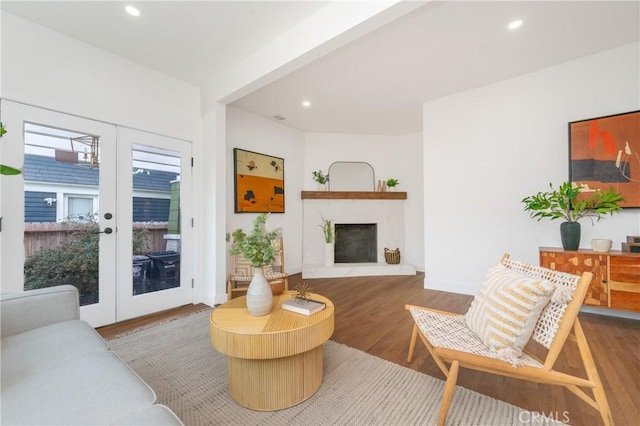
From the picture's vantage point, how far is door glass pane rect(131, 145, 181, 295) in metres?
2.89

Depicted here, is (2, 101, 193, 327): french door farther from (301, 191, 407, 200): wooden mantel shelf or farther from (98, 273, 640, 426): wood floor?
(301, 191, 407, 200): wooden mantel shelf

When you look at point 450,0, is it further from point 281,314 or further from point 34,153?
point 34,153

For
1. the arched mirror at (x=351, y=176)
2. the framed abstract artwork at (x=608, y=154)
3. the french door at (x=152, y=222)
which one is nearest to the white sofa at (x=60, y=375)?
the french door at (x=152, y=222)

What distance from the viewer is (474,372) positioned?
1828 millimetres

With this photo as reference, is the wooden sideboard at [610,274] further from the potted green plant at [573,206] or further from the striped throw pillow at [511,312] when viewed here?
the striped throw pillow at [511,312]

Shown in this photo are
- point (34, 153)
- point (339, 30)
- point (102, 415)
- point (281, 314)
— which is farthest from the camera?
point (34, 153)

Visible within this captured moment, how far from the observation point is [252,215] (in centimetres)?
416

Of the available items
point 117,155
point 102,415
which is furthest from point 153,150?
point 102,415

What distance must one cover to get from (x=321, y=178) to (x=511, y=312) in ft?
12.9

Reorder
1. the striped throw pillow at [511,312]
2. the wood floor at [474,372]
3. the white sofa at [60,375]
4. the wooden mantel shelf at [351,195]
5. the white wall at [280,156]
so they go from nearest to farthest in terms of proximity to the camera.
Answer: the white sofa at [60,375]
the striped throw pillow at [511,312]
the wood floor at [474,372]
the white wall at [280,156]
the wooden mantel shelf at [351,195]

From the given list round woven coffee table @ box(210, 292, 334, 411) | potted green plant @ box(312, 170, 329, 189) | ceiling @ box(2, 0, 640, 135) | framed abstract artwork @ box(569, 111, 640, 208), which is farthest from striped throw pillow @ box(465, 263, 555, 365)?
potted green plant @ box(312, 170, 329, 189)

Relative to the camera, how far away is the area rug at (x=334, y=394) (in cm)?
141

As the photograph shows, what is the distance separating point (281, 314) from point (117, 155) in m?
2.42

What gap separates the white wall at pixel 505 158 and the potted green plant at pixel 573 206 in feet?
0.62
